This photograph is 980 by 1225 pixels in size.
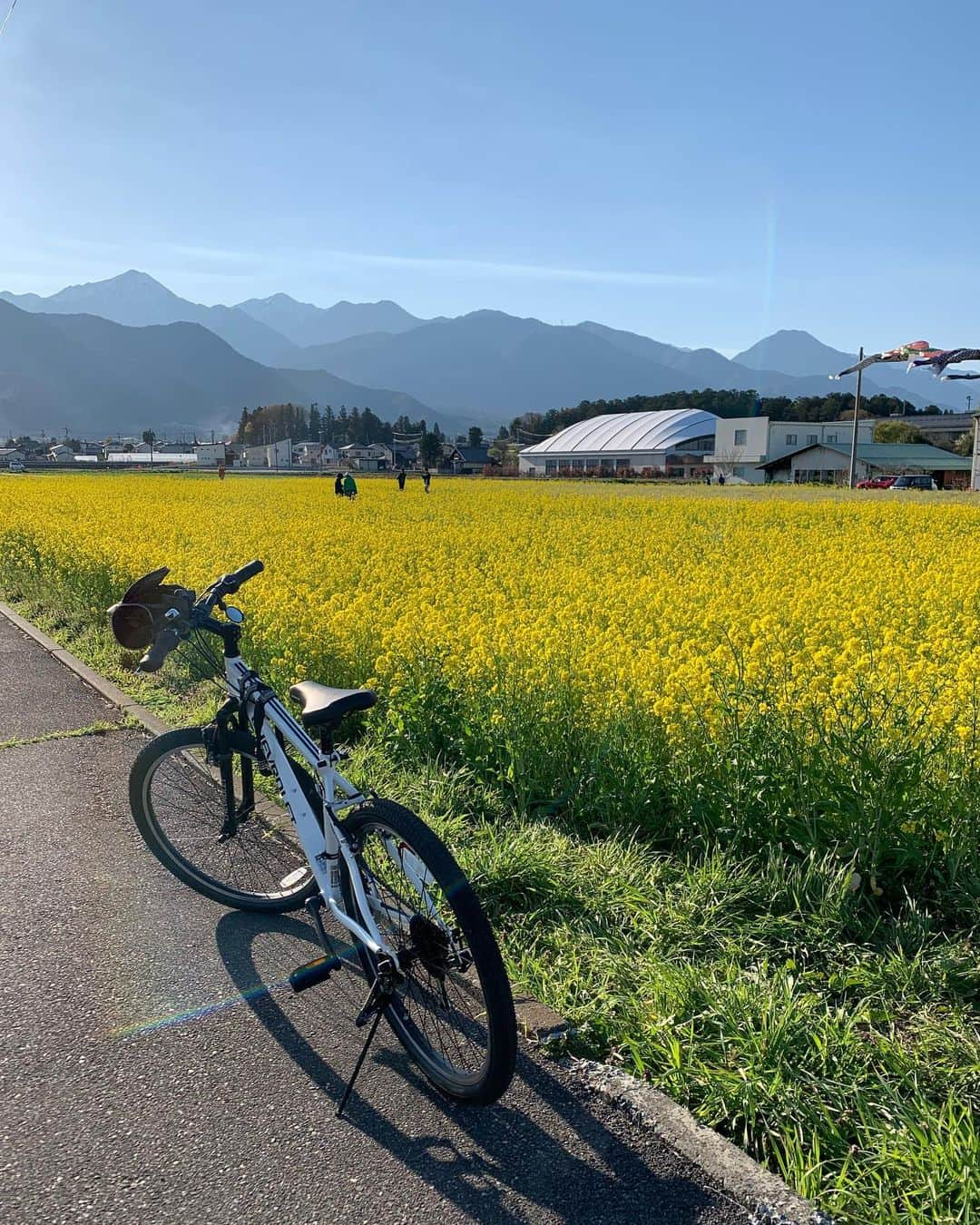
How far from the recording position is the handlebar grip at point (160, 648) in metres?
3.53

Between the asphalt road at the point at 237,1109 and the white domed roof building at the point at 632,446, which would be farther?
the white domed roof building at the point at 632,446

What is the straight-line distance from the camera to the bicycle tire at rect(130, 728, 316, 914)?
3.94 meters

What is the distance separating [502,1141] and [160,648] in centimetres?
210

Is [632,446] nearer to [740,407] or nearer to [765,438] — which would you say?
[740,407]

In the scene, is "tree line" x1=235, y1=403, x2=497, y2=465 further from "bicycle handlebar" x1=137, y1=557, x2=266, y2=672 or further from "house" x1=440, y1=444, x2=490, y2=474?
"bicycle handlebar" x1=137, y1=557, x2=266, y2=672

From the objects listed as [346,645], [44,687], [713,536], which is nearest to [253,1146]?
[346,645]

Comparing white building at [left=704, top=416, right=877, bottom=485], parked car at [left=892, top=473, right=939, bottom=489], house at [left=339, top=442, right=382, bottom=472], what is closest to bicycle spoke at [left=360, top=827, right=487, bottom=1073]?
parked car at [left=892, top=473, right=939, bottom=489]

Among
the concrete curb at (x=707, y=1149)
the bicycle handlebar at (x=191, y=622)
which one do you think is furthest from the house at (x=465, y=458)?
the concrete curb at (x=707, y=1149)

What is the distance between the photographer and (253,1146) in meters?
2.53

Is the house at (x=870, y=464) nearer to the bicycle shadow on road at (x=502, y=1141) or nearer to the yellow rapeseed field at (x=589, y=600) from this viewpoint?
the yellow rapeseed field at (x=589, y=600)

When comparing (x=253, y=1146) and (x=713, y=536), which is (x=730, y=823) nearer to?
(x=253, y=1146)

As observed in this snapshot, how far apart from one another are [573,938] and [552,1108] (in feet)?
2.76

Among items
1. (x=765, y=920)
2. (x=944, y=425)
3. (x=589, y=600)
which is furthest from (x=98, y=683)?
(x=944, y=425)

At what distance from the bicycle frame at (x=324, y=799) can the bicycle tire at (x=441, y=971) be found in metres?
0.04
